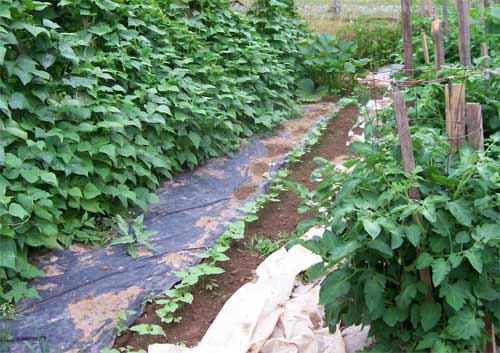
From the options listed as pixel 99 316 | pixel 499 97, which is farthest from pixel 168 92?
pixel 499 97

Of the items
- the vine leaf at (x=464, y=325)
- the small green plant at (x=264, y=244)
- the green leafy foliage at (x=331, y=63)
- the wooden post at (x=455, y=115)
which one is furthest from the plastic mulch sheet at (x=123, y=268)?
the green leafy foliage at (x=331, y=63)

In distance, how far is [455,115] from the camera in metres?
2.82

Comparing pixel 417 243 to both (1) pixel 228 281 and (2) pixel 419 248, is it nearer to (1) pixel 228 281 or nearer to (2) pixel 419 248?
(2) pixel 419 248

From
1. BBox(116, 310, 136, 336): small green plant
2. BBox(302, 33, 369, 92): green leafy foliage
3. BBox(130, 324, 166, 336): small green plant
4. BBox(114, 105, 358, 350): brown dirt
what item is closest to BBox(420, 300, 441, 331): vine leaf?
BBox(114, 105, 358, 350): brown dirt

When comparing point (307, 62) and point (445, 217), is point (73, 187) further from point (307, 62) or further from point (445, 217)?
point (307, 62)

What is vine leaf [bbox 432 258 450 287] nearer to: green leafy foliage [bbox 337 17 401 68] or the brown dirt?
the brown dirt

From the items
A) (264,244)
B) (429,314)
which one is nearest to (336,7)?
(264,244)

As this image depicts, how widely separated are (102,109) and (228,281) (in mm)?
1605

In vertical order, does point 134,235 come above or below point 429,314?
below

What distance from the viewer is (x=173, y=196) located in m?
5.07

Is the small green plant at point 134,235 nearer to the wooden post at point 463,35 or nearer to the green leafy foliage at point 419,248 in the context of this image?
the green leafy foliage at point 419,248

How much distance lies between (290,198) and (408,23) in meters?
1.72

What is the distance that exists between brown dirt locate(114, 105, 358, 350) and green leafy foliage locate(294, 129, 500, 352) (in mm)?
1077

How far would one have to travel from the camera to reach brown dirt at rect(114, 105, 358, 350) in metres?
3.35
